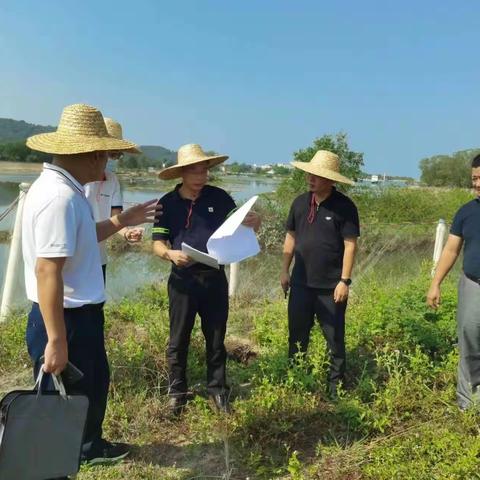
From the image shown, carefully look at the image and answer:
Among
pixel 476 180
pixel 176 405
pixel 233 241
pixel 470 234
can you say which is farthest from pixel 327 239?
pixel 176 405

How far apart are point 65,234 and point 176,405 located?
1.66 metres

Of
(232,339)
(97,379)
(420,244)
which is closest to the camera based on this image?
(97,379)

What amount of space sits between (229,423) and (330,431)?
614 mm

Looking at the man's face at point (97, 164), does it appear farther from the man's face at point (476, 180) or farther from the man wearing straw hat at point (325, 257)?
the man's face at point (476, 180)

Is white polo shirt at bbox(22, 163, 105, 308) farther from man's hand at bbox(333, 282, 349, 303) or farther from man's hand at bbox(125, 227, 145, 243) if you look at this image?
man's hand at bbox(333, 282, 349, 303)

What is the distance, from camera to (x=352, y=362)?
152 inches

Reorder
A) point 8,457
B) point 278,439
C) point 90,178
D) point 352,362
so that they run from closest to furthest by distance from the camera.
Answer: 1. point 8,457
2. point 90,178
3. point 278,439
4. point 352,362

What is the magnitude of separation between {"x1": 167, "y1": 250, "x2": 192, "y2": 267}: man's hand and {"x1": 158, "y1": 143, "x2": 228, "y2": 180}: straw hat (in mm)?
536

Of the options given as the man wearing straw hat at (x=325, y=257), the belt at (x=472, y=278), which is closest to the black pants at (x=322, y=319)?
the man wearing straw hat at (x=325, y=257)

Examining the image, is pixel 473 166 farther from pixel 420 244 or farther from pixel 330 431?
pixel 420 244

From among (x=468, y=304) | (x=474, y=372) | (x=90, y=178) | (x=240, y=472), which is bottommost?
(x=240, y=472)

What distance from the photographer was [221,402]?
3059 mm

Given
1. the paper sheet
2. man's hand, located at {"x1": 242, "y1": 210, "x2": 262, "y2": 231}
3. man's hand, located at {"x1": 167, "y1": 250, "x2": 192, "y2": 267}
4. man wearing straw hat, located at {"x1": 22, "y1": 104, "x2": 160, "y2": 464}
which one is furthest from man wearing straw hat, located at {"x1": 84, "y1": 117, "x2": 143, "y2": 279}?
man wearing straw hat, located at {"x1": 22, "y1": 104, "x2": 160, "y2": 464}

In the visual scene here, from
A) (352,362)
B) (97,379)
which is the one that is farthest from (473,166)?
(97,379)
